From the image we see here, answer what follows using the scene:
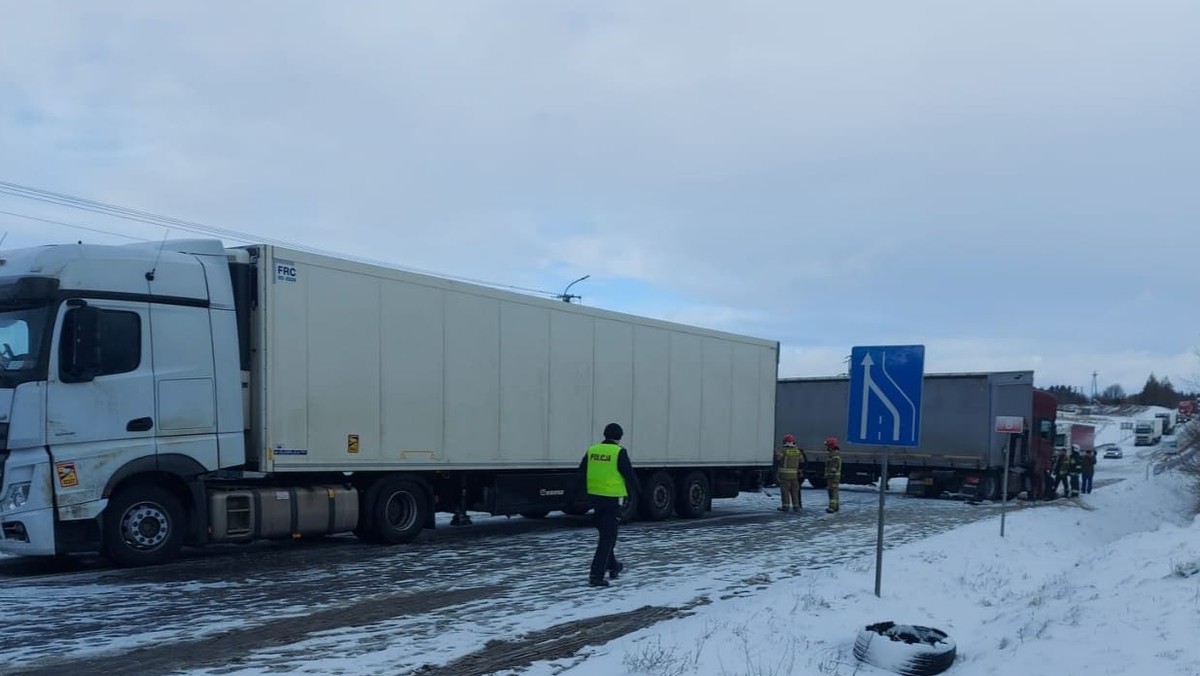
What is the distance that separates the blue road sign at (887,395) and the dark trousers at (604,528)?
2.73 m

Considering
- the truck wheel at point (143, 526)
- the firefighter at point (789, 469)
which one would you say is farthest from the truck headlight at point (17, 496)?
the firefighter at point (789, 469)

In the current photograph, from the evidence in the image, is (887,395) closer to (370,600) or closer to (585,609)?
(585,609)

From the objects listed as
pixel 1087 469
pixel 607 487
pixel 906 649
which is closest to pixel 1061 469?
pixel 1087 469

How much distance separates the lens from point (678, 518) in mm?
19562

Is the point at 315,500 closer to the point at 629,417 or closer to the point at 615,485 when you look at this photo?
the point at 615,485

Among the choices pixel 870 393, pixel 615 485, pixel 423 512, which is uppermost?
pixel 870 393

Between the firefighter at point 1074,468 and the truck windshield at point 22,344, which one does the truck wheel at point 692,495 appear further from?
the firefighter at point 1074,468

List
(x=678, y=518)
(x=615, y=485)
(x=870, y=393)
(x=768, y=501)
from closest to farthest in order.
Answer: (x=870, y=393) → (x=615, y=485) → (x=678, y=518) → (x=768, y=501)

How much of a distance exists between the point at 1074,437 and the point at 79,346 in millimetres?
37296

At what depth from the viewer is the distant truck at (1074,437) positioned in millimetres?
34500

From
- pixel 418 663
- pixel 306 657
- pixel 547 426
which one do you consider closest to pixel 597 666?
pixel 418 663

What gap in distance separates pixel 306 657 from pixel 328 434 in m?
5.57

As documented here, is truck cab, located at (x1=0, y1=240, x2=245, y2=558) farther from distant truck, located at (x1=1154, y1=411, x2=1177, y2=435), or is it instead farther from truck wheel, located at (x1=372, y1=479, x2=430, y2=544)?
distant truck, located at (x1=1154, y1=411, x2=1177, y2=435)

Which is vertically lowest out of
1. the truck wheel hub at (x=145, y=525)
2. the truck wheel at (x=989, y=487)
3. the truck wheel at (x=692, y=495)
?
the truck wheel at (x=989, y=487)
